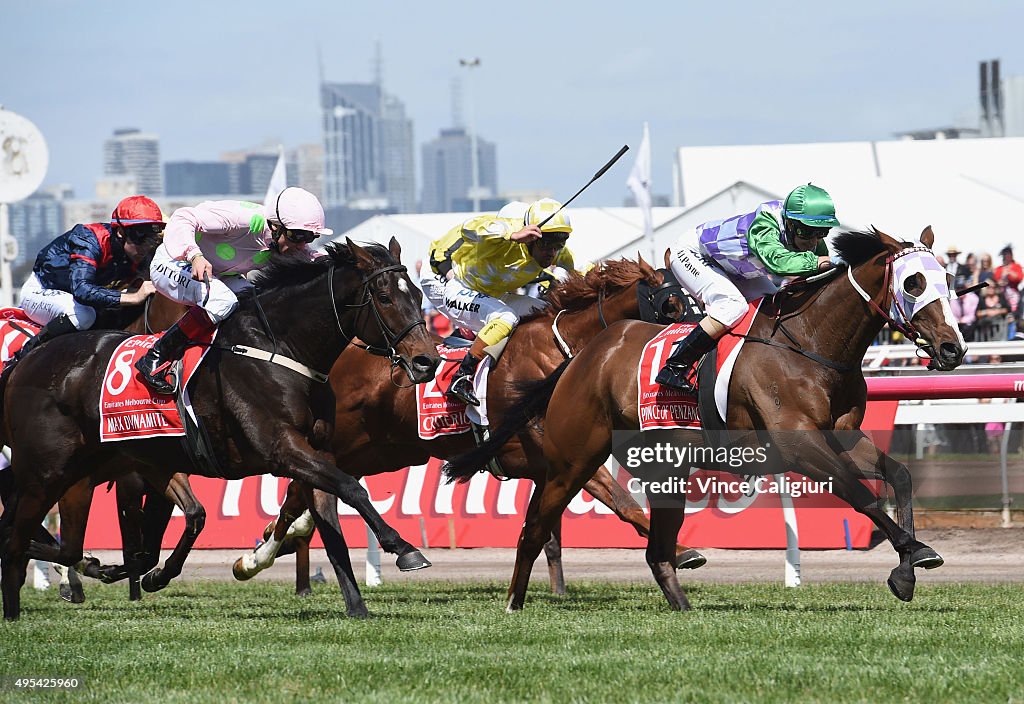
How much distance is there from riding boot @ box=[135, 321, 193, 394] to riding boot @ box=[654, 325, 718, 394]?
2.40 meters

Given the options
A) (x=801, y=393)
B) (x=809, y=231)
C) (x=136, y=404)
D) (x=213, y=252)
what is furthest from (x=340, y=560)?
(x=809, y=231)

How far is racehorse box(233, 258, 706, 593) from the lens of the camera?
872cm

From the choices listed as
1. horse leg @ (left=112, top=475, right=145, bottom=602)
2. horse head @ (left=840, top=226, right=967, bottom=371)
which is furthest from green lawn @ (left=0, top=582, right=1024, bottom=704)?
horse head @ (left=840, top=226, right=967, bottom=371)

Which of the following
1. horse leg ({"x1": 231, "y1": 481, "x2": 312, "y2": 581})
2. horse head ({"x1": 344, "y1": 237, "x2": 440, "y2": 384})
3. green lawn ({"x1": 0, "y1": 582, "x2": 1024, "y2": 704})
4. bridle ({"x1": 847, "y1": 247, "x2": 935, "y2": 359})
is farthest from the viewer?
horse leg ({"x1": 231, "y1": 481, "x2": 312, "y2": 581})

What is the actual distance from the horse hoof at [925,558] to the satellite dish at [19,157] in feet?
28.0

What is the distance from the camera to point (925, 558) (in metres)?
6.67

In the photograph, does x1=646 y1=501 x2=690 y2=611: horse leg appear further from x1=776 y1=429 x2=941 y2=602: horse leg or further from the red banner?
the red banner

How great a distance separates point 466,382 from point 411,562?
7.68 ft

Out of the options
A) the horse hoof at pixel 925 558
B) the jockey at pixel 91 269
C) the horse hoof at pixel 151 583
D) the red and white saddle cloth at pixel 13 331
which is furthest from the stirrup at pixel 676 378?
the red and white saddle cloth at pixel 13 331

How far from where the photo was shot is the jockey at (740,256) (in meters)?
7.48

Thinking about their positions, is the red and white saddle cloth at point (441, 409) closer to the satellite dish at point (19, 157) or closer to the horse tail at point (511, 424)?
the horse tail at point (511, 424)

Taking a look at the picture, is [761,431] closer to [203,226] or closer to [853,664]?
[853,664]

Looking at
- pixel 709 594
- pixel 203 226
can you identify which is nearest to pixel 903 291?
pixel 709 594

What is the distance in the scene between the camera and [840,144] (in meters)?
25.2
